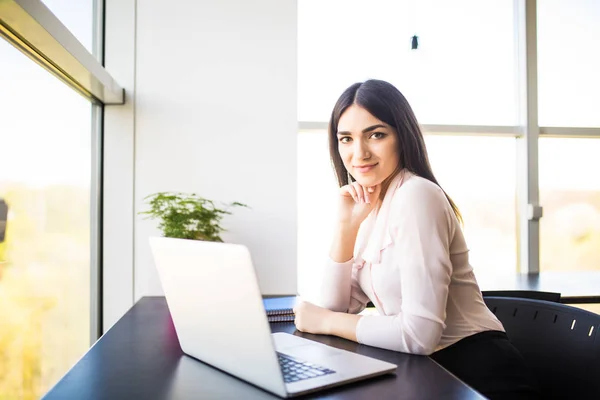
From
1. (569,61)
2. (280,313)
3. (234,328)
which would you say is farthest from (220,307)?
(569,61)

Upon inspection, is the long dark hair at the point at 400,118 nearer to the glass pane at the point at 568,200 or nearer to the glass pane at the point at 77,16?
the glass pane at the point at 77,16

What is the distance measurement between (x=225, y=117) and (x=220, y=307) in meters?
1.93

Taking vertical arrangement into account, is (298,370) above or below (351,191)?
below

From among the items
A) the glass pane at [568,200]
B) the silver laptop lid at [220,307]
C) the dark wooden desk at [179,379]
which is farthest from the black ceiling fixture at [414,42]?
the silver laptop lid at [220,307]

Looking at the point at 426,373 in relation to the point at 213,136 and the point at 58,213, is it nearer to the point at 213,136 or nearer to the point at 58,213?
the point at 58,213

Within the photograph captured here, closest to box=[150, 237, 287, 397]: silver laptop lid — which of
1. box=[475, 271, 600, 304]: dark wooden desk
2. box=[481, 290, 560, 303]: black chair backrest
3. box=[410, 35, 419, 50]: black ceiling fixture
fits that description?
box=[481, 290, 560, 303]: black chair backrest

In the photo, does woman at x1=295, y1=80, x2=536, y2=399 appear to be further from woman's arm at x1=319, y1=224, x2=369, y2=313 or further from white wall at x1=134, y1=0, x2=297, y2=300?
white wall at x1=134, y1=0, x2=297, y2=300

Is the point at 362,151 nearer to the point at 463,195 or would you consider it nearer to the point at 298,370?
the point at 298,370

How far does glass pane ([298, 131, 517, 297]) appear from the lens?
3.09 m

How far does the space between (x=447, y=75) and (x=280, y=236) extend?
140 cm

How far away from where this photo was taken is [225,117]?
2.77m

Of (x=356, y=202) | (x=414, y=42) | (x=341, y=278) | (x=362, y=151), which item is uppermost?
(x=414, y=42)

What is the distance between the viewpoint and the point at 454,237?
1443mm

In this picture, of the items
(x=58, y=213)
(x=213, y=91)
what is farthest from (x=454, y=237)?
(x=213, y=91)
